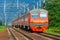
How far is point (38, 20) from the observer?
114ft

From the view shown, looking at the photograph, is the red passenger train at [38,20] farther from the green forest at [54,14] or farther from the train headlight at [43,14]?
the green forest at [54,14]

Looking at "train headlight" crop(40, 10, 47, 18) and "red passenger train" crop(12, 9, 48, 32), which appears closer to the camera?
"red passenger train" crop(12, 9, 48, 32)

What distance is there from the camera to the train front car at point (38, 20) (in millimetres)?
34031

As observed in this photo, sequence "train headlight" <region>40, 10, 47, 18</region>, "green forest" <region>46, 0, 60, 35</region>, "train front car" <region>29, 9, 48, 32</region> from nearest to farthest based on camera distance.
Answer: "train front car" <region>29, 9, 48, 32</region>
"train headlight" <region>40, 10, 47, 18</region>
"green forest" <region>46, 0, 60, 35</region>

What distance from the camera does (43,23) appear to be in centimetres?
3438

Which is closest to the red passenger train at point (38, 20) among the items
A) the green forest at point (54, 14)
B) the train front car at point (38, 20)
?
the train front car at point (38, 20)

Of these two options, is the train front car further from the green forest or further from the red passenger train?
the green forest

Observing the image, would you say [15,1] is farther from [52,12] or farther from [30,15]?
[30,15]

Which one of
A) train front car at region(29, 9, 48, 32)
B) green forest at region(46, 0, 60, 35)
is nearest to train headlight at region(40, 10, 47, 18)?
train front car at region(29, 9, 48, 32)

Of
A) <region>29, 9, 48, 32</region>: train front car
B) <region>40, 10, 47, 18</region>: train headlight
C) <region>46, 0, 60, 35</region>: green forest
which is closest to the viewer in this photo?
<region>29, 9, 48, 32</region>: train front car

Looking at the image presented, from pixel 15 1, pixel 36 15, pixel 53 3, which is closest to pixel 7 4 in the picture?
pixel 15 1

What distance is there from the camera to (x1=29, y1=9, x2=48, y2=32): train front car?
34.0 metres

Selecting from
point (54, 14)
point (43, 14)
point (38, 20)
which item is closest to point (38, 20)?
point (38, 20)

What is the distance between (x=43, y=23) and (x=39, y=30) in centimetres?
105
